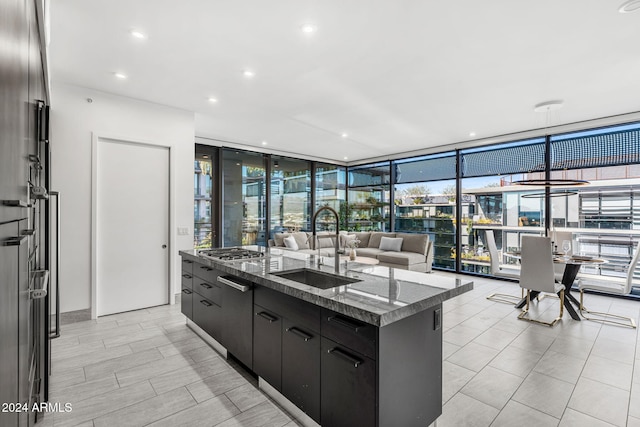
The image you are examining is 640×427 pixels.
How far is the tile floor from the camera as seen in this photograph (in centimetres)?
202

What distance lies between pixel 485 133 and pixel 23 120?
6423 millimetres

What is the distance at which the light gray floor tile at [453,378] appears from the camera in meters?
2.30

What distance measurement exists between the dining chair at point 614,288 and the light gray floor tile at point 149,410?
15.8 feet

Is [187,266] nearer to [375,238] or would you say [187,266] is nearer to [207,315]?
[207,315]

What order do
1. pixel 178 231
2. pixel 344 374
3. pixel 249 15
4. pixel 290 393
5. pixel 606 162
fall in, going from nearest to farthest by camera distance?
pixel 344 374 < pixel 290 393 < pixel 249 15 < pixel 178 231 < pixel 606 162

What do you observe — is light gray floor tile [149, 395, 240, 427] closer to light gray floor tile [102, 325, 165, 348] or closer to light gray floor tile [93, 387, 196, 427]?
light gray floor tile [93, 387, 196, 427]

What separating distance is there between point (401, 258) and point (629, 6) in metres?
4.77

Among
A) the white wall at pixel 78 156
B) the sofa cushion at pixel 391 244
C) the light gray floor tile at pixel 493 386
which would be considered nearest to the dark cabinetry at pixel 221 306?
the white wall at pixel 78 156

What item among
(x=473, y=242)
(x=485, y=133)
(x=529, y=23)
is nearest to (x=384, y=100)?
(x=529, y=23)

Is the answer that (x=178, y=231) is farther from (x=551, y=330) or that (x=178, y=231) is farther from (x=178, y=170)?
(x=551, y=330)

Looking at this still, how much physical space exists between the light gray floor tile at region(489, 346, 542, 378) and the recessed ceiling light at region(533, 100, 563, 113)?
3.23m

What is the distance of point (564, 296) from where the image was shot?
13.3 ft

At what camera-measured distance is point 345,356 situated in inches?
60.7

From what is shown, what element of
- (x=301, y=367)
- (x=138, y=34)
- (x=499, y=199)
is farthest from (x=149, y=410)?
(x=499, y=199)
